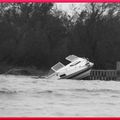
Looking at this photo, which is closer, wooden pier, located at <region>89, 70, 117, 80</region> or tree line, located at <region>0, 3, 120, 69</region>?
wooden pier, located at <region>89, 70, 117, 80</region>

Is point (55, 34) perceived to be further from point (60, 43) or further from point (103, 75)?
point (103, 75)

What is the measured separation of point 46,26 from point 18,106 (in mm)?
38771

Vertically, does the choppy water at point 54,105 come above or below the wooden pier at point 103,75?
above

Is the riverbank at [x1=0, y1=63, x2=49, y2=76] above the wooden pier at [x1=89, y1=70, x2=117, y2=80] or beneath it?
above

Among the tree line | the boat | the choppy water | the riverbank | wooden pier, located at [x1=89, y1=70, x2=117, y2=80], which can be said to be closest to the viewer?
the choppy water

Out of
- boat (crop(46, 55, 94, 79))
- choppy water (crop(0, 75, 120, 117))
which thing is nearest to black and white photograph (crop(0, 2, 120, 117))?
boat (crop(46, 55, 94, 79))

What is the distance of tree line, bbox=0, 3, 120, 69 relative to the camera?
155 feet

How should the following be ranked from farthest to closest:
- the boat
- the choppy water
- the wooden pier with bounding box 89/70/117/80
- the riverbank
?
the wooden pier with bounding box 89/70/117/80 < the riverbank < the boat < the choppy water

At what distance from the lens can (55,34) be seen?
170ft

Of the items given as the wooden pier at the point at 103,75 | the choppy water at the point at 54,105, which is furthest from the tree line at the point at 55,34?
the choppy water at the point at 54,105

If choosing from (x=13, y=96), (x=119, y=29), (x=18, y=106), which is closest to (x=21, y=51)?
(x=119, y=29)

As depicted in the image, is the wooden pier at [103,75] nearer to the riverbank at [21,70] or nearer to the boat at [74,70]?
the boat at [74,70]

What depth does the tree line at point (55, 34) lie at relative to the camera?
47.4 metres

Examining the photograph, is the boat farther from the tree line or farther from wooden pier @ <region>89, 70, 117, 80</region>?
the tree line
